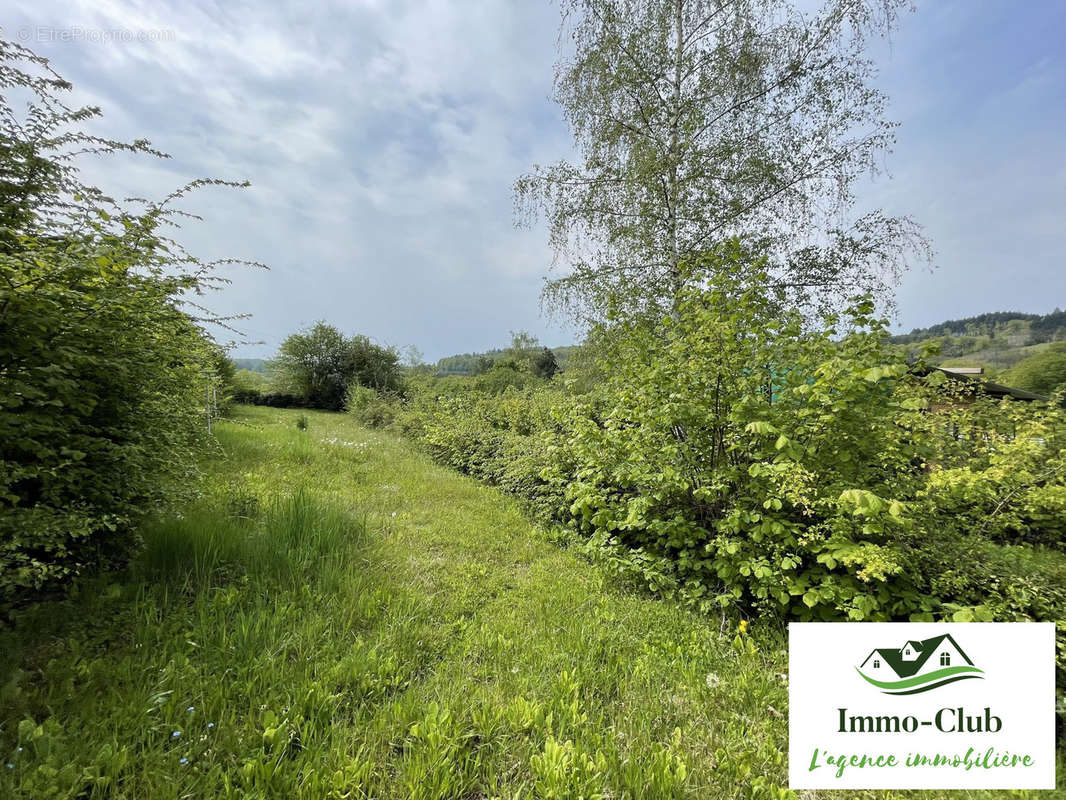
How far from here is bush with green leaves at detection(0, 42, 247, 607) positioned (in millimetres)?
1605

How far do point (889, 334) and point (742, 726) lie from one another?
99.1 inches

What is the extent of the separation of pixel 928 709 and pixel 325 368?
25797 mm

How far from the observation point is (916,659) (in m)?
1.83

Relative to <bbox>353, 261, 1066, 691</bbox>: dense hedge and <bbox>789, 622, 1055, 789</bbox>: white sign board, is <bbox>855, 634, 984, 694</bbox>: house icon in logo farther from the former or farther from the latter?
<bbox>353, 261, 1066, 691</bbox>: dense hedge

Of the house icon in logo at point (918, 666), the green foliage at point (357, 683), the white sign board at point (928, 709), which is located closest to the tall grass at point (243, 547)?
the green foliage at point (357, 683)

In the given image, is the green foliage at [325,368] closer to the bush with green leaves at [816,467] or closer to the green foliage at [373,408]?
the green foliage at [373,408]

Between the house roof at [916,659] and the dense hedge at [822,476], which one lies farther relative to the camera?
the dense hedge at [822,476]

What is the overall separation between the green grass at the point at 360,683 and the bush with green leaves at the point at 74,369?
0.48 m

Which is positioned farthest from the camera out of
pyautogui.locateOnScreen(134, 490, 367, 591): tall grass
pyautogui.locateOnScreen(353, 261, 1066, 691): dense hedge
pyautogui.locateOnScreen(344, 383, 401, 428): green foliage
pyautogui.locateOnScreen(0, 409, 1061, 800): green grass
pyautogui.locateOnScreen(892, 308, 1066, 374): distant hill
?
pyautogui.locateOnScreen(344, 383, 401, 428): green foliage

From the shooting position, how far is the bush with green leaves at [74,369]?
1605 mm

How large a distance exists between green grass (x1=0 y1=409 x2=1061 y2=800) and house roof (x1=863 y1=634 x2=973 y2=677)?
53cm

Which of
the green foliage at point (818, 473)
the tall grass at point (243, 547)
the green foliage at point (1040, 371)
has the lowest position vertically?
the tall grass at point (243, 547)

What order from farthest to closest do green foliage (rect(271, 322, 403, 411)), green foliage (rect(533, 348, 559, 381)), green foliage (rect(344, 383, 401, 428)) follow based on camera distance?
green foliage (rect(533, 348, 559, 381))
green foliage (rect(271, 322, 403, 411))
green foliage (rect(344, 383, 401, 428))

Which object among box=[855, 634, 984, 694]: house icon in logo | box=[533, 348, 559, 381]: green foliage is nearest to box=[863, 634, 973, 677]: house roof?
box=[855, 634, 984, 694]: house icon in logo
